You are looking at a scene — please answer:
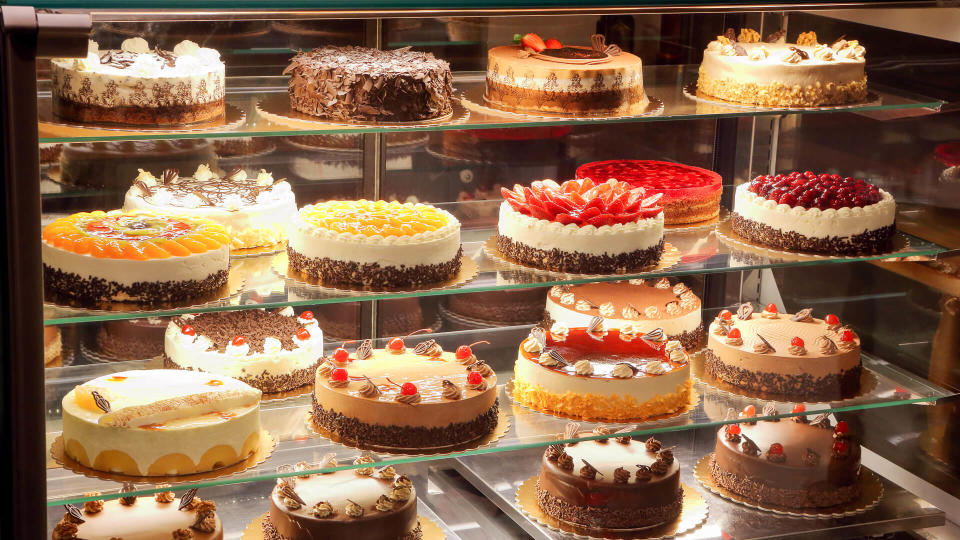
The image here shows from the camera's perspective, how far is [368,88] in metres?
2.84

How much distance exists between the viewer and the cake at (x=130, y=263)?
272 centimetres

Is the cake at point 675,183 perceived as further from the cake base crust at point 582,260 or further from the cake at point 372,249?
the cake at point 372,249

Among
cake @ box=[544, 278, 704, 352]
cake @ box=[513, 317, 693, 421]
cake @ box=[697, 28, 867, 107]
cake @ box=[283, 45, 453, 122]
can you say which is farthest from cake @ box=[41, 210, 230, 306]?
cake @ box=[697, 28, 867, 107]

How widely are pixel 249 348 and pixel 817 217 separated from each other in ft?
5.90

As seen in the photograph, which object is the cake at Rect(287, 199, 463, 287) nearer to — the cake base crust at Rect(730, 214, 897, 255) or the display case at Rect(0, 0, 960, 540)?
the display case at Rect(0, 0, 960, 540)

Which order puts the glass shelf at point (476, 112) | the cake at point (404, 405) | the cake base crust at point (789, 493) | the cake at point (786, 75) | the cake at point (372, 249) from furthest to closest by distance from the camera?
the cake base crust at point (789, 493) < the cake at point (786, 75) < the cake at point (404, 405) < the cake at point (372, 249) < the glass shelf at point (476, 112)

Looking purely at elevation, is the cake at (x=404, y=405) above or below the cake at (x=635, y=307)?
below

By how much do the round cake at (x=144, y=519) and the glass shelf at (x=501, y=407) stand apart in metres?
0.36

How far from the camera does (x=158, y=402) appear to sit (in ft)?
9.48

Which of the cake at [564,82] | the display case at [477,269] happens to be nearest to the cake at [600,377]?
the display case at [477,269]

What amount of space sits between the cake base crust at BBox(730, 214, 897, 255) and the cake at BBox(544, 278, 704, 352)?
1.56ft

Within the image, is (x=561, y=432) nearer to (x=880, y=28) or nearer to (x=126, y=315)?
(x=126, y=315)

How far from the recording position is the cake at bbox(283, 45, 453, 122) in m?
2.85

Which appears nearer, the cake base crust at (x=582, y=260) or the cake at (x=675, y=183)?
the cake base crust at (x=582, y=260)
